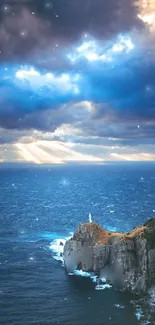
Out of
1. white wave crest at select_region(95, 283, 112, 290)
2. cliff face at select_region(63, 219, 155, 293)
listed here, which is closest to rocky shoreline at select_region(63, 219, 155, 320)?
cliff face at select_region(63, 219, 155, 293)

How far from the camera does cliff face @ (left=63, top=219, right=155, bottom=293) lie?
82.5 m

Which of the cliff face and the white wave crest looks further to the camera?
the white wave crest

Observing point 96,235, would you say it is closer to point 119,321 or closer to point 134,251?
point 134,251

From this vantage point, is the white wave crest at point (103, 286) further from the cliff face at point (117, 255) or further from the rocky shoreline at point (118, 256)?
the cliff face at point (117, 255)

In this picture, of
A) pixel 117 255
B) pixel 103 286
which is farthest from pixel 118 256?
pixel 103 286

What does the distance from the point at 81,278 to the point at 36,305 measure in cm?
1641

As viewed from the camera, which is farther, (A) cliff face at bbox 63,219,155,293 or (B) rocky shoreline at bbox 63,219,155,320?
(A) cliff face at bbox 63,219,155,293

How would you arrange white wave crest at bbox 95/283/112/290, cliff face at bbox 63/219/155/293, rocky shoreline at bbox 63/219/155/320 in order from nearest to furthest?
rocky shoreline at bbox 63/219/155/320, cliff face at bbox 63/219/155/293, white wave crest at bbox 95/283/112/290

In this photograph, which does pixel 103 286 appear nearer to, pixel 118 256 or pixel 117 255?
pixel 118 256

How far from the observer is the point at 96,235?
9431 cm

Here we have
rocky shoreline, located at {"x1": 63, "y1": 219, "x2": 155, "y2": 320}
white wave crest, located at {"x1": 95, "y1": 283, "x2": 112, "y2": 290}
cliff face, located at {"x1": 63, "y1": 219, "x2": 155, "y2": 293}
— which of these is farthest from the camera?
white wave crest, located at {"x1": 95, "y1": 283, "x2": 112, "y2": 290}

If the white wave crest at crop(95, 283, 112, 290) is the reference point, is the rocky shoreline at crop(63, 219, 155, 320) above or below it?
above

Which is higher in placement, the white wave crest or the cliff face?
Result: the cliff face

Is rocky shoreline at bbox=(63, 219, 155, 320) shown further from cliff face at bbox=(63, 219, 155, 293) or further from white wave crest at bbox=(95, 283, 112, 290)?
white wave crest at bbox=(95, 283, 112, 290)
